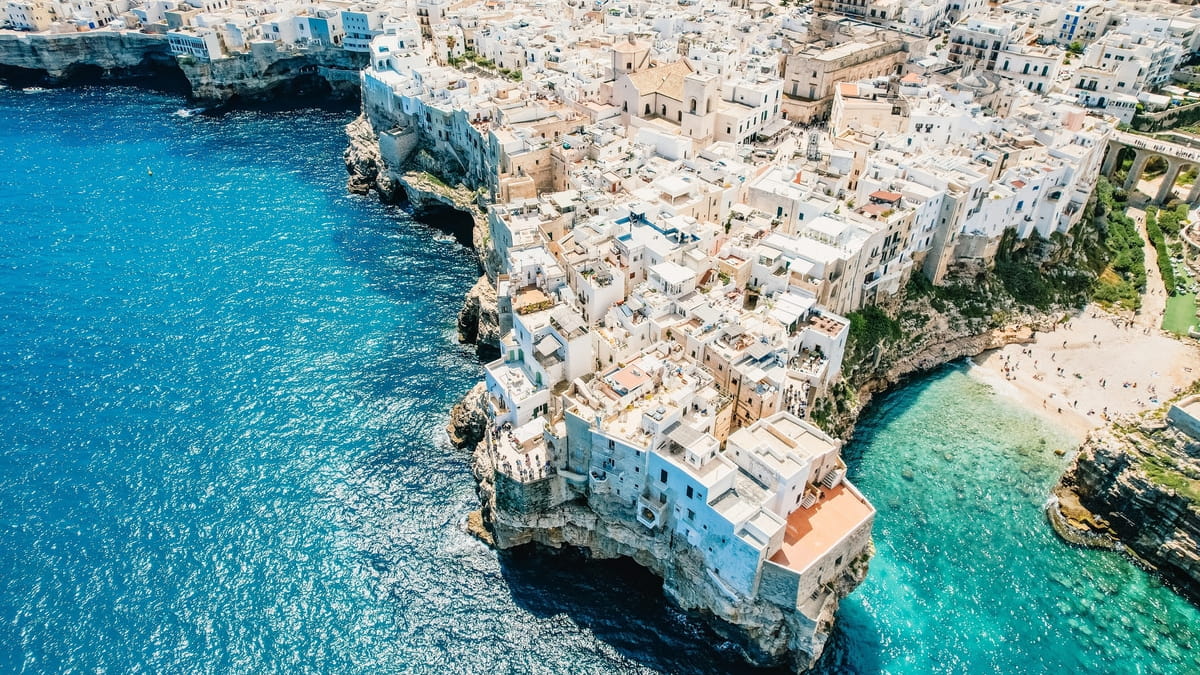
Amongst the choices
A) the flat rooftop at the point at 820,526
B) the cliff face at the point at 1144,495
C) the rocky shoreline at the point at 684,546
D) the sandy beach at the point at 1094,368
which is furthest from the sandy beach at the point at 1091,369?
the flat rooftop at the point at 820,526

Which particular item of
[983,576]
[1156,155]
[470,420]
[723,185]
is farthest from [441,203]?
[1156,155]

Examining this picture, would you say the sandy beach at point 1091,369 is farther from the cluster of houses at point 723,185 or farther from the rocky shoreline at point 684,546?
the cluster of houses at point 723,185

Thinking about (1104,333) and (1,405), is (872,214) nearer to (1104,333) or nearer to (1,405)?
(1104,333)

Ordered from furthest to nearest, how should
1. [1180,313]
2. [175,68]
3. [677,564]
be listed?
[175,68] → [1180,313] → [677,564]

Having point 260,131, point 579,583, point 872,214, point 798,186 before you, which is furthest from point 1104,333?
point 260,131

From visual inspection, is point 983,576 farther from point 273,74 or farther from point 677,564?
point 273,74

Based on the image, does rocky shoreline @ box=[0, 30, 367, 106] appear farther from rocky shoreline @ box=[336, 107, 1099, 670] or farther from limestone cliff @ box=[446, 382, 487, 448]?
limestone cliff @ box=[446, 382, 487, 448]
